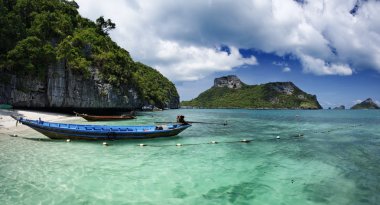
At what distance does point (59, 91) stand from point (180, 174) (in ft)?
126

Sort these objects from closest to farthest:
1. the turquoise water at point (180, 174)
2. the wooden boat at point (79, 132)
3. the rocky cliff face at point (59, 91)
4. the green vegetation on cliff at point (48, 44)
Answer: the turquoise water at point (180, 174), the wooden boat at point (79, 132), the green vegetation on cliff at point (48, 44), the rocky cliff face at point (59, 91)

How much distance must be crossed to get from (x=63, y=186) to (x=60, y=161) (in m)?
4.33

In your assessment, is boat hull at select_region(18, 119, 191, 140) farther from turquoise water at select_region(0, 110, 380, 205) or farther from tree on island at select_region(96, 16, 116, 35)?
tree on island at select_region(96, 16, 116, 35)

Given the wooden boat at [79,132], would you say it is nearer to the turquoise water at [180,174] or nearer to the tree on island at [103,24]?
the turquoise water at [180,174]

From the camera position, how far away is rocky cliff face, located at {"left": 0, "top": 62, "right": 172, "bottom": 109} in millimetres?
38628

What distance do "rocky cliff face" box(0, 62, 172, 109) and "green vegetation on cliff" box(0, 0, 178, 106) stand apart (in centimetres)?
107

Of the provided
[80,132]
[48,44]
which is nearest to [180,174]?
[80,132]

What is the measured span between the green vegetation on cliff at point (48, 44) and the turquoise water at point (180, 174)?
21973 millimetres

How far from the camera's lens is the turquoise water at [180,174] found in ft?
33.2

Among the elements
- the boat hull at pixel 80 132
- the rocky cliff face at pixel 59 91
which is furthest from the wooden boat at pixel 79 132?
the rocky cliff face at pixel 59 91

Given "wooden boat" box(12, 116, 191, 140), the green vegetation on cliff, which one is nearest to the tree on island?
the green vegetation on cliff

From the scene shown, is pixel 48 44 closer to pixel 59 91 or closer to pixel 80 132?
pixel 59 91

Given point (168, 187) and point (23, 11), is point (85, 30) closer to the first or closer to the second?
point (23, 11)

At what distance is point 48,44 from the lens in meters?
42.7
